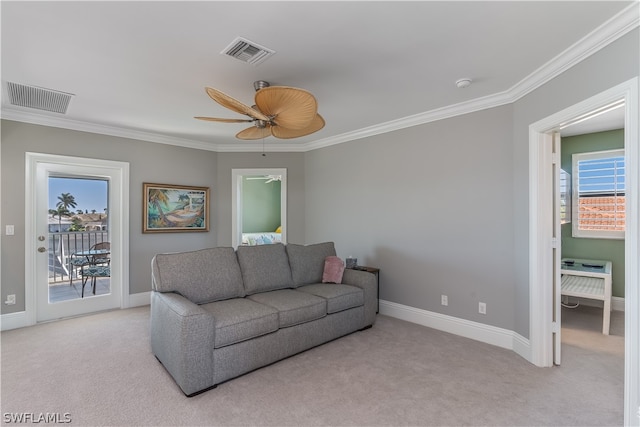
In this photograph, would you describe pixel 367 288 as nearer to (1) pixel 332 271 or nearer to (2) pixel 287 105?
(1) pixel 332 271

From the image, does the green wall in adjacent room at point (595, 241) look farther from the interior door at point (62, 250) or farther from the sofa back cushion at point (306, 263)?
the interior door at point (62, 250)

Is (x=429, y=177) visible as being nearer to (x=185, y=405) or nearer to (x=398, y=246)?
(x=398, y=246)

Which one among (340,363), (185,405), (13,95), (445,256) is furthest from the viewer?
(445,256)

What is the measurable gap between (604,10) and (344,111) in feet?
7.55

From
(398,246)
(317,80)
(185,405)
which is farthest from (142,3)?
(398,246)

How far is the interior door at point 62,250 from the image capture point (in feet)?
12.5

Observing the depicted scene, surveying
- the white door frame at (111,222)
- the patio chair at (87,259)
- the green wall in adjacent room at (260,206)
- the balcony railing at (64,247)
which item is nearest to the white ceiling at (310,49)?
the white door frame at (111,222)

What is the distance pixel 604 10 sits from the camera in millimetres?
1829

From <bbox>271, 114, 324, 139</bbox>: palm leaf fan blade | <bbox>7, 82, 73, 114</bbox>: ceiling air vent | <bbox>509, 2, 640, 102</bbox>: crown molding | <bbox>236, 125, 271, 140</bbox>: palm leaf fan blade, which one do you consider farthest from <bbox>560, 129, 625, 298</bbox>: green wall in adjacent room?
<bbox>7, 82, 73, 114</bbox>: ceiling air vent

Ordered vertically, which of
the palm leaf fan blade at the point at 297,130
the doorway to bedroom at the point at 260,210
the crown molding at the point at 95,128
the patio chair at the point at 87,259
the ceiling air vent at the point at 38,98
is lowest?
the patio chair at the point at 87,259

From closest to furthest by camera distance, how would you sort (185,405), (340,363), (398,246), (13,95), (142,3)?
(142,3) → (185,405) → (340,363) → (13,95) → (398,246)

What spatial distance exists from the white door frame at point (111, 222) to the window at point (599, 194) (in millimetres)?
6592

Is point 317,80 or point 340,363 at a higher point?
point 317,80

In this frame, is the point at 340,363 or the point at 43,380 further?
the point at 340,363
